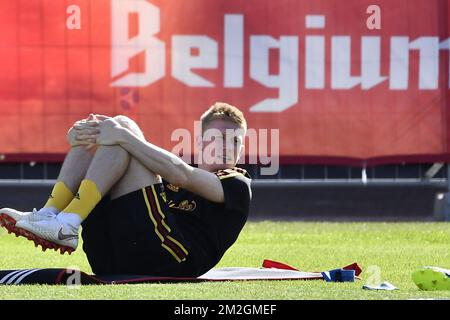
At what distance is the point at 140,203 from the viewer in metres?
6.18

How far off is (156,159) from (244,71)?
9173 mm

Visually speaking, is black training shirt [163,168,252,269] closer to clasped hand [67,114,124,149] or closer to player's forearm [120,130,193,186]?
player's forearm [120,130,193,186]

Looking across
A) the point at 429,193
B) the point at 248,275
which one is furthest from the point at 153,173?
the point at 429,193

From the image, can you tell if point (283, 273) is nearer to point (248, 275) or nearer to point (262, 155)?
point (248, 275)

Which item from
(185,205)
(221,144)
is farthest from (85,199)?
(221,144)

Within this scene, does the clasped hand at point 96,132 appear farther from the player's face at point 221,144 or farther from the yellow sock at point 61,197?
the player's face at point 221,144

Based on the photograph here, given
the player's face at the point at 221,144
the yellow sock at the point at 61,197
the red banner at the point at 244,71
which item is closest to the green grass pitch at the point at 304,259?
the yellow sock at the point at 61,197

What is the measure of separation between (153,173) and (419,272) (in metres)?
1.41

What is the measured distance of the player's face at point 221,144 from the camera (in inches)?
247

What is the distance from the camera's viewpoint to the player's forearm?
6.07 m

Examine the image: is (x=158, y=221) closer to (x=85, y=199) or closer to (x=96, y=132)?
(x=85, y=199)

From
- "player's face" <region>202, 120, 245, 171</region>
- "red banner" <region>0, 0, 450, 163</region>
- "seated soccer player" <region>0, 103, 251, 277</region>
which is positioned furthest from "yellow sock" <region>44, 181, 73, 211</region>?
"red banner" <region>0, 0, 450, 163</region>

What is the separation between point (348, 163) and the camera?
610 inches

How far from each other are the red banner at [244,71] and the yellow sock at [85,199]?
29.5 feet
